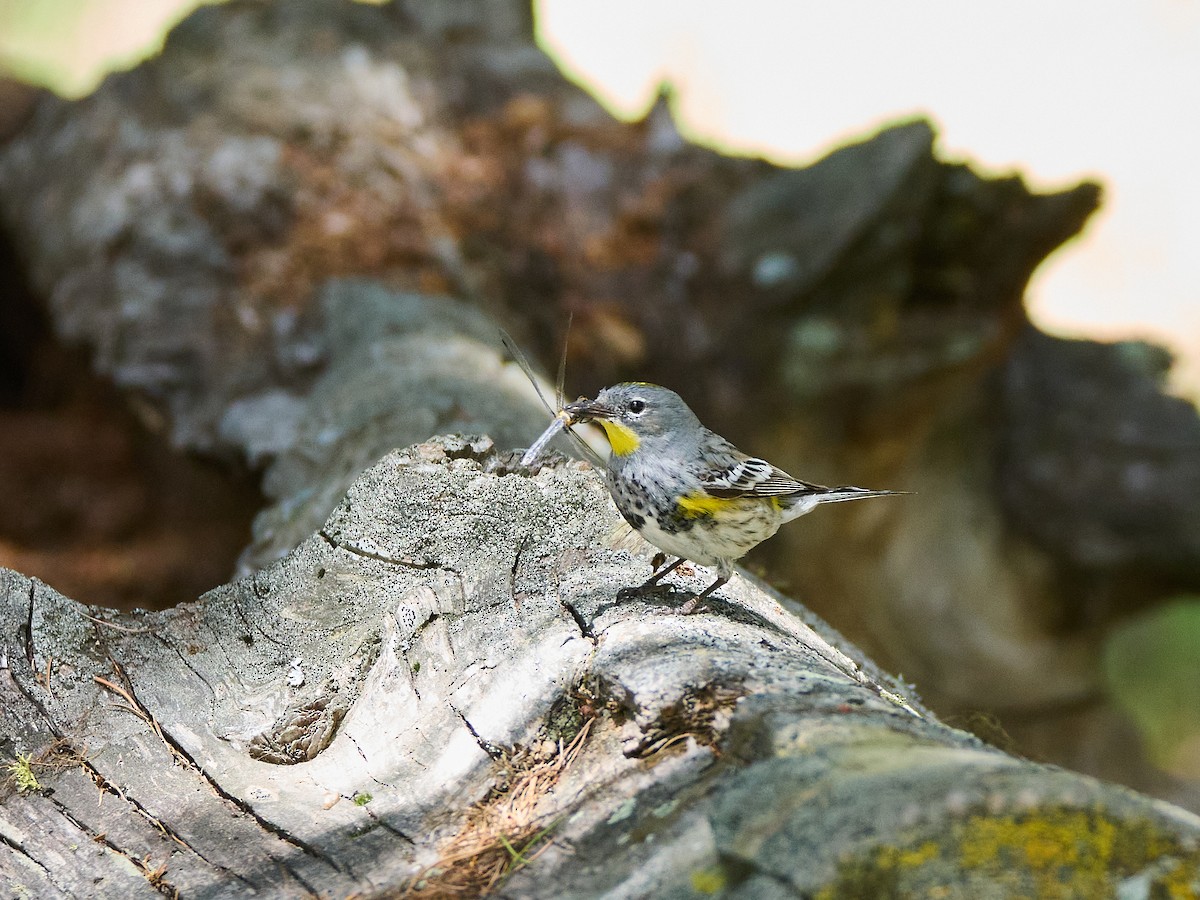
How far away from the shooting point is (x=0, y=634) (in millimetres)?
2482

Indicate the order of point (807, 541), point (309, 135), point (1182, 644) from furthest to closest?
point (1182, 644) → point (807, 541) → point (309, 135)

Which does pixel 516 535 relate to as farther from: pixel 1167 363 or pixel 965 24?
pixel 965 24

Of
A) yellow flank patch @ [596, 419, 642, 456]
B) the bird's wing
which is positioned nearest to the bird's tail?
the bird's wing

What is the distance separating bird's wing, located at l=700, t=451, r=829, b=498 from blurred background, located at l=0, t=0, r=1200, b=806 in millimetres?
2102

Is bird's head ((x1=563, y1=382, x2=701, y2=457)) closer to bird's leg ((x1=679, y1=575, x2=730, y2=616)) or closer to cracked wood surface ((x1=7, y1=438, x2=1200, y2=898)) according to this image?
cracked wood surface ((x1=7, y1=438, x2=1200, y2=898))

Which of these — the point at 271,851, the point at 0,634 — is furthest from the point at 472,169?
the point at 271,851

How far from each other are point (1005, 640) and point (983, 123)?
232 inches

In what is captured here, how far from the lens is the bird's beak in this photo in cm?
316

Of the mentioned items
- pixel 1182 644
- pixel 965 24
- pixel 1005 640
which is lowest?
pixel 1182 644

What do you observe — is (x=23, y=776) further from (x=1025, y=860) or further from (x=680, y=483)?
(x=1025, y=860)

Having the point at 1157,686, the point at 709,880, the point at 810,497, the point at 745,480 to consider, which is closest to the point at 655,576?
the point at 745,480

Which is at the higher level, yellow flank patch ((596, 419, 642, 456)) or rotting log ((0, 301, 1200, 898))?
yellow flank patch ((596, 419, 642, 456))

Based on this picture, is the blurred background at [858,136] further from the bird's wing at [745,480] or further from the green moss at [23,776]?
the green moss at [23,776]

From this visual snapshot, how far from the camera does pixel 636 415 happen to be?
3176mm
